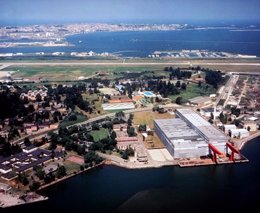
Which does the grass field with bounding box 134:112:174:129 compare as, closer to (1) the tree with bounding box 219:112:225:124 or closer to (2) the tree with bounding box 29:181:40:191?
(1) the tree with bounding box 219:112:225:124

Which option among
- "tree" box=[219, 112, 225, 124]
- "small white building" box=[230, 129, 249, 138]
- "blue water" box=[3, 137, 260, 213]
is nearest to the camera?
"blue water" box=[3, 137, 260, 213]

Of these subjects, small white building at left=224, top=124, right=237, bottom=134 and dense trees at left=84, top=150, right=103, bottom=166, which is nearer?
dense trees at left=84, top=150, right=103, bottom=166

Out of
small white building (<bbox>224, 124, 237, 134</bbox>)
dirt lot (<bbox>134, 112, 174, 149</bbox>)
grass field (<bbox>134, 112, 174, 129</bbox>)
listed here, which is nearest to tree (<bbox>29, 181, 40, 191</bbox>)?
dirt lot (<bbox>134, 112, 174, 149</bbox>)

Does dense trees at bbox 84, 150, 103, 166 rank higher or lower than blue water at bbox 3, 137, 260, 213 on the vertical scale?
higher

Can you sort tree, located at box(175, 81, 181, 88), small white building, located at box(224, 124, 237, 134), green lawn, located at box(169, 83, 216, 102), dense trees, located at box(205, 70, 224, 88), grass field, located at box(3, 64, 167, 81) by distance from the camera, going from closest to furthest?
small white building, located at box(224, 124, 237, 134) → green lawn, located at box(169, 83, 216, 102) → tree, located at box(175, 81, 181, 88) → dense trees, located at box(205, 70, 224, 88) → grass field, located at box(3, 64, 167, 81)

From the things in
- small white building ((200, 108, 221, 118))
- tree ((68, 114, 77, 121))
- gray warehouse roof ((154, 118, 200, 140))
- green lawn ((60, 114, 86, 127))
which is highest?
gray warehouse roof ((154, 118, 200, 140))

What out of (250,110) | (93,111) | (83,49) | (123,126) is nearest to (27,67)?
(83,49)
